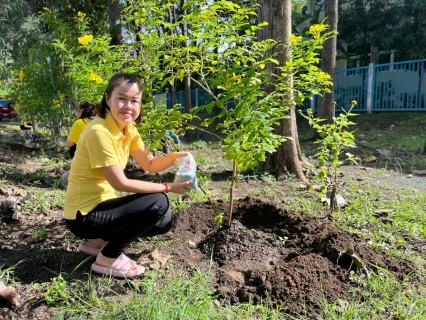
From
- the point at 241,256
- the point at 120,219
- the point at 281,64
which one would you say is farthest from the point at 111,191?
the point at 281,64

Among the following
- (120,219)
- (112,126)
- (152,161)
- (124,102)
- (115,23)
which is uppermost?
(115,23)

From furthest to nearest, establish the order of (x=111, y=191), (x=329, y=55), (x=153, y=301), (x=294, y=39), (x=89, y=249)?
(x=329, y=55) < (x=89, y=249) < (x=294, y=39) < (x=111, y=191) < (x=153, y=301)

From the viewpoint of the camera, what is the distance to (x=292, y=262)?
240 cm

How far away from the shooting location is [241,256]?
105 inches

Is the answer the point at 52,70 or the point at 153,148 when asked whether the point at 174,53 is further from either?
the point at 52,70

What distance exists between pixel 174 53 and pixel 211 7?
1.40ft

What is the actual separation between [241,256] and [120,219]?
0.94 m

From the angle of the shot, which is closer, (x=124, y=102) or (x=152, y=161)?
(x=124, y=102)

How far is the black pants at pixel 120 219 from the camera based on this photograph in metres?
2.25

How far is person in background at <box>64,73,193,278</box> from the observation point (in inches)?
86.3

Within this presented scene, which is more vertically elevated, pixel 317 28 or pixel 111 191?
pixel 317 28

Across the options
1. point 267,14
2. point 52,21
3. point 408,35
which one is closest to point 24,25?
point 52,21

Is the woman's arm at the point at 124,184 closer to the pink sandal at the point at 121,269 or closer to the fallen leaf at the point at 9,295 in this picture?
the pink sandal at the point at 121,269

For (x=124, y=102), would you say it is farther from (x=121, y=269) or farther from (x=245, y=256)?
(x=245, y=256)
